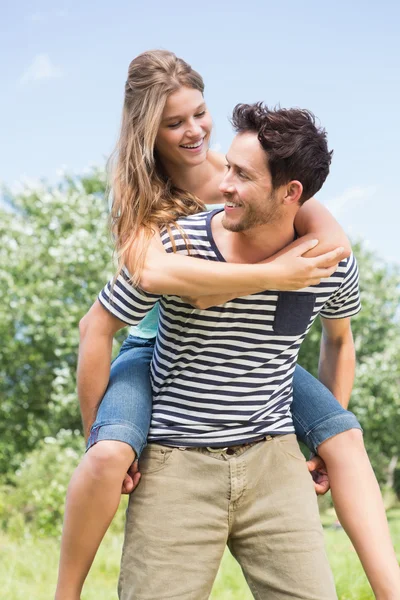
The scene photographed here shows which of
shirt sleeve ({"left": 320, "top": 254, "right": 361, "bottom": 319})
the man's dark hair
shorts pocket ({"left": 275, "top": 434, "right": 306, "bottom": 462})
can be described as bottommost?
shorts pocket ({"left": 275, "top": 434, "right": 306, "bottom": 462})

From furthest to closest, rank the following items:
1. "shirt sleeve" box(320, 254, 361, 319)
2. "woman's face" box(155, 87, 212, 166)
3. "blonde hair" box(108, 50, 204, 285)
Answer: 1. "woman's face" box(155, 87, 212, 166)
2. "shirt sleeve" box(320, 254, 361, 319)
3. "blonde hair" box(108, 50, 204, 285)

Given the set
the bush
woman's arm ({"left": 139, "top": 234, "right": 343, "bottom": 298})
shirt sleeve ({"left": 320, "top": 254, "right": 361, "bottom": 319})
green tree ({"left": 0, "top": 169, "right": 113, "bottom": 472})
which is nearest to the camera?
woman's arm ({"left": 139, "top": 234, "right": 343, "bottom": 298})

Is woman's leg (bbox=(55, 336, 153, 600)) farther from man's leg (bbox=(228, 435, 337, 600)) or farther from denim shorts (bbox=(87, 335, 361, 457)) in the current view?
man's leg (bbox=(228, 435, 337, 600))

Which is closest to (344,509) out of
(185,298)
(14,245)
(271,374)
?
(271,374)

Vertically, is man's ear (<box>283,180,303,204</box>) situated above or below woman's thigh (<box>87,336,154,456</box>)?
above

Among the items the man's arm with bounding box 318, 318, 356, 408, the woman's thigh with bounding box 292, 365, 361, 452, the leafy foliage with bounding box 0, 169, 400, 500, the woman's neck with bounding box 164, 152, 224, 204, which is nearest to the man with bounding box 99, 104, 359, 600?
the woman's thigh with bounding box 292, 365, 361, 452

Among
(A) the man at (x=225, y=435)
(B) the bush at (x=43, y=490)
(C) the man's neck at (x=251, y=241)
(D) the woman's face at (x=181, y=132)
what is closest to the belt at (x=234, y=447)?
(A) the man at (x=225, y=435)

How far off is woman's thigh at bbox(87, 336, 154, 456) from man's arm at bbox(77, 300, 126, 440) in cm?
5

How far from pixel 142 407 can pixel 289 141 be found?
0.95 metres

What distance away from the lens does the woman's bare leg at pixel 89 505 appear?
249cm

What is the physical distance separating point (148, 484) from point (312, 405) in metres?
0.65

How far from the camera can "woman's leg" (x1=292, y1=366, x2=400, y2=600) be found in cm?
271

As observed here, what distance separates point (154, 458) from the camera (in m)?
2.62

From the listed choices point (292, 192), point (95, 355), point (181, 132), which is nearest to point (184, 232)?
point (292, 192)
